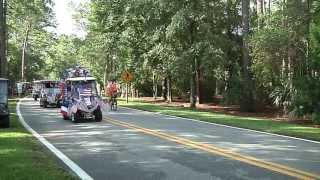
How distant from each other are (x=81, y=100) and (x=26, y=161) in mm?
13658

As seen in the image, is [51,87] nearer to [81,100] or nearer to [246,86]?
[246,86]

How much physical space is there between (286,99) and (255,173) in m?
23.5

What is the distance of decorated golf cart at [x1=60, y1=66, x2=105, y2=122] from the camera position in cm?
2602

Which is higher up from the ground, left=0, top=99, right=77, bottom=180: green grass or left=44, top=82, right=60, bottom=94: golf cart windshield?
→ left=44, top=82, right=60, bottom=94: golf cart windshield

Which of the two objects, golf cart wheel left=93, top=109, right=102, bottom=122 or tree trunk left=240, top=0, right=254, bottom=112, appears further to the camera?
tree trunk left=240, top=0, right=254, bottom=112

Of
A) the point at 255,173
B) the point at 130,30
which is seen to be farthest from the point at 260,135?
the point at 130,30

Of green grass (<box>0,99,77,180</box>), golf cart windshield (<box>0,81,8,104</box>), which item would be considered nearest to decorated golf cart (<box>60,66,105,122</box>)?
golf cart windshield (<box>0,81,8,104</box>)

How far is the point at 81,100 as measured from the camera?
26.4 meters

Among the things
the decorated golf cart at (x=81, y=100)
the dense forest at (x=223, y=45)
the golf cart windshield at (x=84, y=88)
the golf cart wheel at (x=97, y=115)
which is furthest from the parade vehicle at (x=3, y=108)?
the dense forest at (x=223, y=45)

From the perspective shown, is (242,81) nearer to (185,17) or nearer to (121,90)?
(185,17)

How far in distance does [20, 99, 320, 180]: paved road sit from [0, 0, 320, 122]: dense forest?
917 centimetres

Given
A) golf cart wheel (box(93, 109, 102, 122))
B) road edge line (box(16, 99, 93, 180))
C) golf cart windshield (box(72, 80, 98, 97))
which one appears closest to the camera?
road edge line (box(16, 99, 93, 180))

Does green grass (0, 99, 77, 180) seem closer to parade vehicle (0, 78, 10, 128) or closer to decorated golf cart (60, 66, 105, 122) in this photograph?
parade vehicle (0, 78, 10, 128)

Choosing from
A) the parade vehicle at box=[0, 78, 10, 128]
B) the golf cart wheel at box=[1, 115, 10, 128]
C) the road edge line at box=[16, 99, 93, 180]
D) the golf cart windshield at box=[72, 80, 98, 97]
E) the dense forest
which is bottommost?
the road edge line at box=[16, 99, 93, 180]
